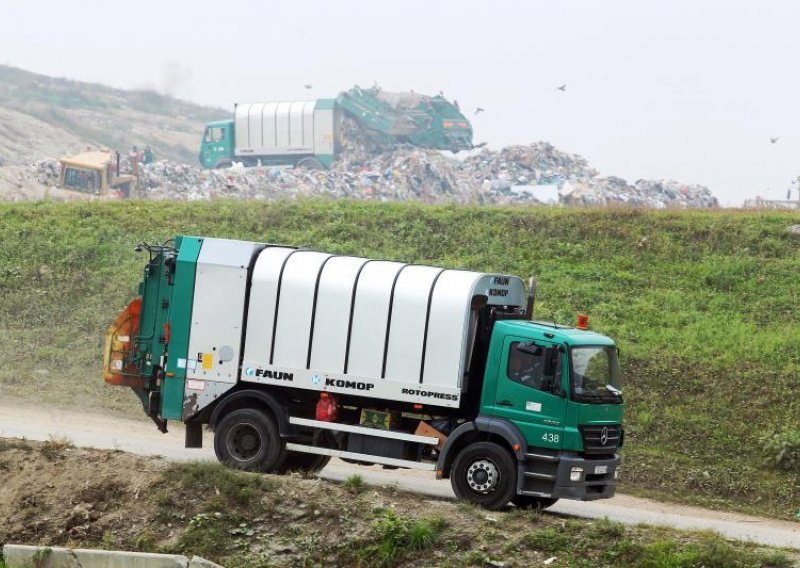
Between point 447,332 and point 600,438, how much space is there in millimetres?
2297

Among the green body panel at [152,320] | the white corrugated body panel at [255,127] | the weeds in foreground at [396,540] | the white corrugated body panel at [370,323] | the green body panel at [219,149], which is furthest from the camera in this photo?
the green body panel at [219,149]

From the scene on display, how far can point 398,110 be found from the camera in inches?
2231

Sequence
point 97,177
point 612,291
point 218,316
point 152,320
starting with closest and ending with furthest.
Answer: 1. point 218,316
2. point 152,320
3. point 612,291
4. point 97,177

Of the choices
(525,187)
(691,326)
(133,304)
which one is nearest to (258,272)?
(133,304)

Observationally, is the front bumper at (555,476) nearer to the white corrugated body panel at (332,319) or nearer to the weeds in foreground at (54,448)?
the white corrugated body panel at (332,319)

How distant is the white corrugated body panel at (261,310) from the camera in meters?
15.6

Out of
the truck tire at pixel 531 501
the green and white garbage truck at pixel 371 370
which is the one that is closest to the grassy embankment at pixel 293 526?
the truck tire at pixel 531 501

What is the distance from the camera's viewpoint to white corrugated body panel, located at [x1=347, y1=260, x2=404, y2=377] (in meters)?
15.1

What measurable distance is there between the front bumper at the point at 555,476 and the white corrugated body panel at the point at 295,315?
3.27 m

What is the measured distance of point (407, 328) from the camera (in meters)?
15.0

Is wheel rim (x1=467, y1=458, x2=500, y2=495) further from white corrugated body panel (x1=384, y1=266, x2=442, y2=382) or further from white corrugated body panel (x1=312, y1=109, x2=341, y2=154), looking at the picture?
white corrugated body panel (x1=312, y1=109, x2=341, y2=154)

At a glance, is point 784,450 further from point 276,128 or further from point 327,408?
point 276,128

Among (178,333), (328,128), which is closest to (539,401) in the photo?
(178,333)

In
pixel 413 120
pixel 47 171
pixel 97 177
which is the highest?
pixel 413 120
